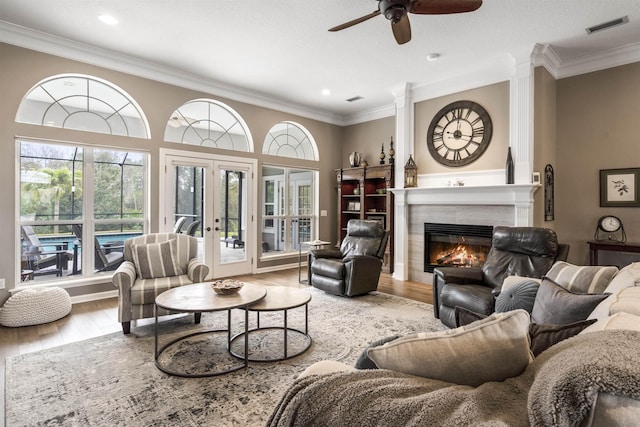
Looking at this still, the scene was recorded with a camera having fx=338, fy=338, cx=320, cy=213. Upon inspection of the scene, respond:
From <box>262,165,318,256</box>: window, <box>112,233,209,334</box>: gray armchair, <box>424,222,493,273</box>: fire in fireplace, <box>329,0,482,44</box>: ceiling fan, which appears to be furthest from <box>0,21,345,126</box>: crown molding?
<box>424,222,493,273</box>: fire in fireplace

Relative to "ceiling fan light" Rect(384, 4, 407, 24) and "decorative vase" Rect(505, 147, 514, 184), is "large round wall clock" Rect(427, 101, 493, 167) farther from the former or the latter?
"ceiling fan light" Rect(384, 4, 407, 24)

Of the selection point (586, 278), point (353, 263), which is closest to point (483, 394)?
point (586, 278)

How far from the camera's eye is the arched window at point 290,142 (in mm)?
6237

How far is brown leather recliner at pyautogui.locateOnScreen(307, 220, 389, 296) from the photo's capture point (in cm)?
432

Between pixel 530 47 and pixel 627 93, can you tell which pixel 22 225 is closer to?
pixel 530 47

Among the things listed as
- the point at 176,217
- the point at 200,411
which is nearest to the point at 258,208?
the point at 176,217

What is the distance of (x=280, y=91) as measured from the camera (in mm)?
5688

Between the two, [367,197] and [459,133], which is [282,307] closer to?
[459,133]

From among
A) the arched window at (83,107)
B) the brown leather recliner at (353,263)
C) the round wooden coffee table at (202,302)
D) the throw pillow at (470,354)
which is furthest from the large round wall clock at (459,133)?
the throw pillow at (470,354)

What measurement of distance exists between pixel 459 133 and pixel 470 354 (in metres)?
4.72

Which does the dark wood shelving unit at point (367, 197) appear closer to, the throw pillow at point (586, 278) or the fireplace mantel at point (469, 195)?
the fireplace mantel at point (469, 195)

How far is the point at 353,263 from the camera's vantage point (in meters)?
4.27

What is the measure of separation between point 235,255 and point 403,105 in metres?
3.74

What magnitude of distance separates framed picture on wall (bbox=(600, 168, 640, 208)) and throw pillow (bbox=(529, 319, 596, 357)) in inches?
156
